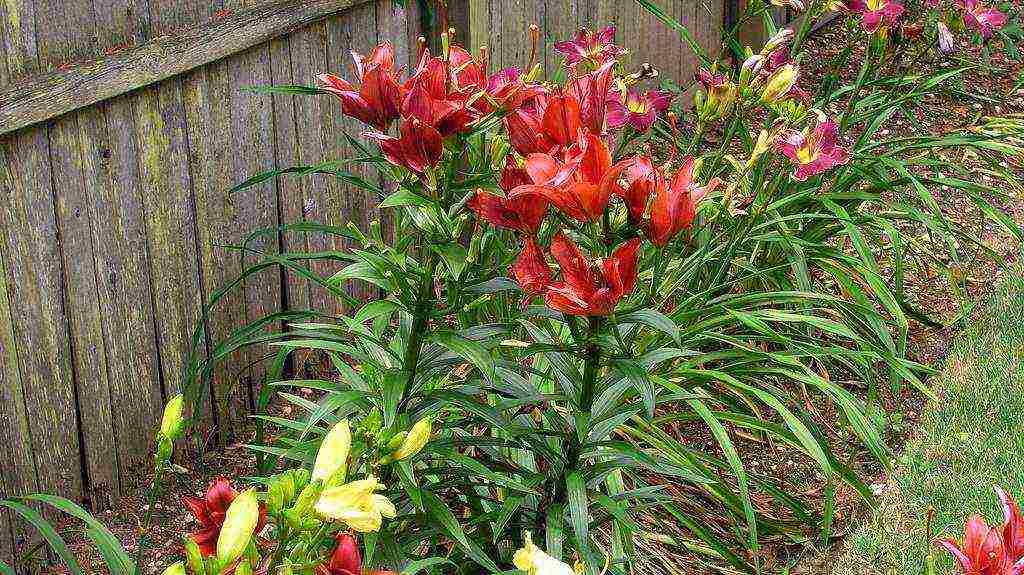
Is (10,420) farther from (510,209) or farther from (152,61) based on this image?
(510,209)

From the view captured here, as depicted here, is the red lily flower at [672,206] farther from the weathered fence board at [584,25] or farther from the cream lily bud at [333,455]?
the weathered fence board at [584,25]

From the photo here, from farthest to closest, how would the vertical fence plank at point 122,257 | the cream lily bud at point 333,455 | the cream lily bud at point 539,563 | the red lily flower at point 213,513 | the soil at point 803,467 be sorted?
the soil at point 803,467 → the vertical fence plank at point 122,257 → the red lily flower at point 213,513 → the cream lily bud at point 333,455 → the cream lily bud at point 539,563

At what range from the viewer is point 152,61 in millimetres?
2369

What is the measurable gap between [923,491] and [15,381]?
226 cm

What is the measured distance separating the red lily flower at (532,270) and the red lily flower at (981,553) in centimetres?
68

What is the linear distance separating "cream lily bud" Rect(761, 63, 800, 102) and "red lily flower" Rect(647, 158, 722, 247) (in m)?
0.93

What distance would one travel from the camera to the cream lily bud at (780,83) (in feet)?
7.84

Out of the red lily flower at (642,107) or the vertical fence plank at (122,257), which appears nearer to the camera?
the vertical fence plank at (122,257)

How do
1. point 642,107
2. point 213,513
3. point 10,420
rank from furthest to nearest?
point 642,107 < point 10,420 < point 213,513

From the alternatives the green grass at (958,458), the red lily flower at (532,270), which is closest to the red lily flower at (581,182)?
the red lily flower at (532,270)

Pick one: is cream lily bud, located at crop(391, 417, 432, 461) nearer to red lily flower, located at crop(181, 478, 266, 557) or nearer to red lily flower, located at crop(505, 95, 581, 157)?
red lily flower, located at crop(181, 478, 266, 557)

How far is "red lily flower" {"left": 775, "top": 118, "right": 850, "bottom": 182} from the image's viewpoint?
7.96ft

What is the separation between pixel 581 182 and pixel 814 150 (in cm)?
117

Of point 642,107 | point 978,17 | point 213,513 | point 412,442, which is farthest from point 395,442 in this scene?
point 978,17
